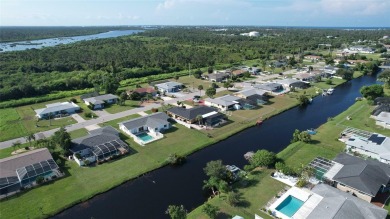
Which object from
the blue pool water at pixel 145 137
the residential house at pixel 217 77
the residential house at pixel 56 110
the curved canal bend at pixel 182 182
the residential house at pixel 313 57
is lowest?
the curved canal bend at pixel 182 182

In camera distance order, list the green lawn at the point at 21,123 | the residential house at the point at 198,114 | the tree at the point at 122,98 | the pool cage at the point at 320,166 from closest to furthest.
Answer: the pool cage at the point at 320,166 < the green lawn at the point at 21,123 < the residential house at the point at 198,114 < the tree at the point at 122,98

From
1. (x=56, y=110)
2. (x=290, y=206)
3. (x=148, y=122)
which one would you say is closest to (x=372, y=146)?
(x=290, y=206)

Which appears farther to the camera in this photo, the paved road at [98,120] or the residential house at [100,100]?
the residential house at [100,100]

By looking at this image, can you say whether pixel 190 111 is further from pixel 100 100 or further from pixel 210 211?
pixel 210 211

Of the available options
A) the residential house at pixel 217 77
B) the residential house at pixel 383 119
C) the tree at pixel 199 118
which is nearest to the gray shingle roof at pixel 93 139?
the tree at pixel 199 118

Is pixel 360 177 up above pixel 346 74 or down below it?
below

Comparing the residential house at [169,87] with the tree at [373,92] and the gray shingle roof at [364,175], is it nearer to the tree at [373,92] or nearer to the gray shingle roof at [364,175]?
the tree at [373,92]

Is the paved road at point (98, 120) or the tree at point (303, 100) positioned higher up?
the tree at point (303, 100)
